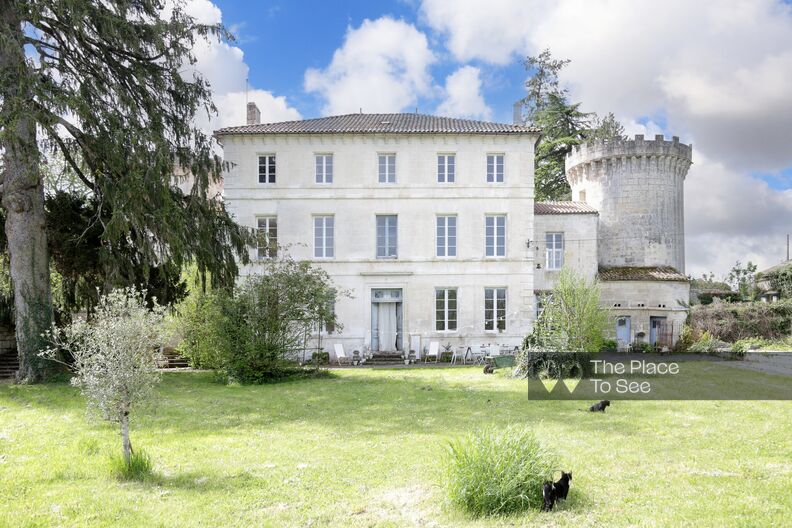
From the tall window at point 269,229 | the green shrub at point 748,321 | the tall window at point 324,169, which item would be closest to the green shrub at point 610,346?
the green shrub at point 748,321

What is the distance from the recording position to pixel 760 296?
31516 millimetres

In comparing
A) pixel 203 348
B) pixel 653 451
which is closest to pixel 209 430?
pixel 653 451

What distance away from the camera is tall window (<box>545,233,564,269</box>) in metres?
24.9

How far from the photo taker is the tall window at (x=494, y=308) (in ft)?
75.8

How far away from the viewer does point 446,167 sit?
76.9ft

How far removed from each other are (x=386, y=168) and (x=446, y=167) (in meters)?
2.42

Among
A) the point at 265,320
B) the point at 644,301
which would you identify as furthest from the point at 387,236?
the point at 644,301

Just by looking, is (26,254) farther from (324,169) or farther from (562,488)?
(562,488)

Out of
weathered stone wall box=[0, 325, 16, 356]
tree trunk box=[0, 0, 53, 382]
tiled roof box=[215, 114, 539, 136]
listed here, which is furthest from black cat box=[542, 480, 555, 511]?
weathered stone wall box=[0, 325, 16, 356]

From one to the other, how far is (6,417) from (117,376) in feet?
20.3

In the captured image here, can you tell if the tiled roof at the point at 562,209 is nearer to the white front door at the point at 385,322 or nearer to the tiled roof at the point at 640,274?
the tiled roof at the point at 640,274

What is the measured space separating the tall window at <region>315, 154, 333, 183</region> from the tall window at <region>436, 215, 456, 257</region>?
472cm

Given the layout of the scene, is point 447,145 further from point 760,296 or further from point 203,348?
point 760,296

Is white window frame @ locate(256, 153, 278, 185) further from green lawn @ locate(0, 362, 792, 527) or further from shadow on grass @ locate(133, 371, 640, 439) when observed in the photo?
green lawn @ locate(0, 362, 792, 527)
